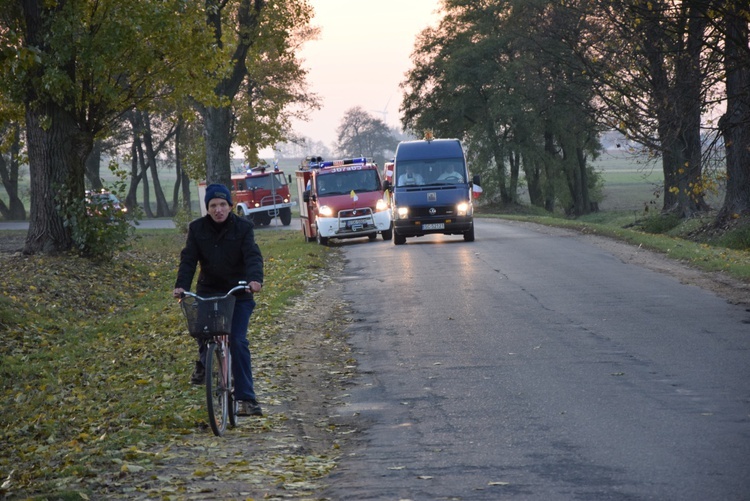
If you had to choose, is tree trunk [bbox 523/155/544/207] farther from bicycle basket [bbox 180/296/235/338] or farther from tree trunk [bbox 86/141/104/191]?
bicycle basket [bbox 180/296/235/338]

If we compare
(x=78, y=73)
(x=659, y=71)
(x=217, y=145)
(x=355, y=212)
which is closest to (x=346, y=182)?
(x=355, y=212)

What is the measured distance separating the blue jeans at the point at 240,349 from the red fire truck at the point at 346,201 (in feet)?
78.4

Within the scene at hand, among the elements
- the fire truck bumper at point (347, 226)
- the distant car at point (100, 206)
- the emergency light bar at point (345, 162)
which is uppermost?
the emergency light bar at point (345, 162)

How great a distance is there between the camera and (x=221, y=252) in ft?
29.5

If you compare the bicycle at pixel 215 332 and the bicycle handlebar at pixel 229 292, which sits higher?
the bicycle handlebar at pixel 229 292

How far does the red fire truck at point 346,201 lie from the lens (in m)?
33.1

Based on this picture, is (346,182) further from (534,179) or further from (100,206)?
(534,179)

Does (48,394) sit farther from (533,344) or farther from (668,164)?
(668,164)

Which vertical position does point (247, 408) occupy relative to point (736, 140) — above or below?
below

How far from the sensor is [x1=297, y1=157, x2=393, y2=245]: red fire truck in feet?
108

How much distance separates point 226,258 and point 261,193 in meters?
48.6

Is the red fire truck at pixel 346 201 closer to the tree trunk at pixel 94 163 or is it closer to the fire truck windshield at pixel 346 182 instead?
the fire truck windshield at pixel 346 182

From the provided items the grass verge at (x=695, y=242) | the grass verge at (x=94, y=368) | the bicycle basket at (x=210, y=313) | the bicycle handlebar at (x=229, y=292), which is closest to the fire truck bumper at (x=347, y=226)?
the grass verge at (x=94, y=368)

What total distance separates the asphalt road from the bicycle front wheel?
1091 mm
